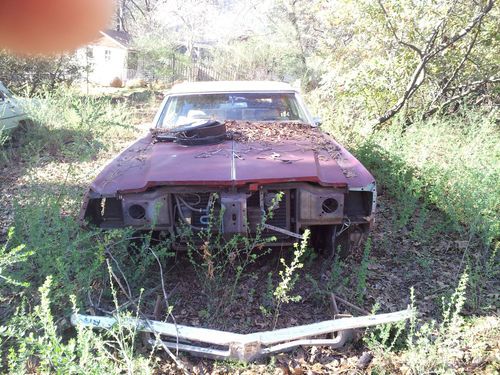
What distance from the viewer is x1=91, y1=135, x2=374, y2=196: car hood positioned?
2715 mm

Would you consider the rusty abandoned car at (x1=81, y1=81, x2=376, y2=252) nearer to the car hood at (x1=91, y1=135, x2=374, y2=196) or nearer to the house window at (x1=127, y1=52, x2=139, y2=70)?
the car hood at (x1=91, y1=135, x2=374, y2=196)

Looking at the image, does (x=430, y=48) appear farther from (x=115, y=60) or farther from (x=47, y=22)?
(x=115, y=60)

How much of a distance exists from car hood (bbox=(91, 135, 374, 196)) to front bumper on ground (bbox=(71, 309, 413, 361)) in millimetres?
916

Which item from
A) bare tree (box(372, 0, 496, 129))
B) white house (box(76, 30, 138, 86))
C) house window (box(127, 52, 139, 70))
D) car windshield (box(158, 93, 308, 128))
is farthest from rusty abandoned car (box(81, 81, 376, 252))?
white house (box(76, 30, 138, 86))

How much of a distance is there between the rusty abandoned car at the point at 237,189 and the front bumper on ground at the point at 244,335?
0.76m

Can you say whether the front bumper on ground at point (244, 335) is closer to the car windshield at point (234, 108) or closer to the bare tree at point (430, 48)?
the car windshield at point (234, 108)

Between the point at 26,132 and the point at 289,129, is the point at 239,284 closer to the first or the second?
the point at 289,129

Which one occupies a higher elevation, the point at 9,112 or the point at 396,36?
the point at 396,36

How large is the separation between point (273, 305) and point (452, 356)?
1174mm

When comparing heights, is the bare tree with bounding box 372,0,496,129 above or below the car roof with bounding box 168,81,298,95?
above

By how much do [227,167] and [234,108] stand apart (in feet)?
5.78

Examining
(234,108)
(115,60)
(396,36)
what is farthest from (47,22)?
(115,60)

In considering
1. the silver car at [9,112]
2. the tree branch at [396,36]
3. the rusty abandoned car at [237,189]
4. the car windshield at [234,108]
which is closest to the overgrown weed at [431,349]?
the rusty abandoned car at [237,189]

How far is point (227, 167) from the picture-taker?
2842mm
